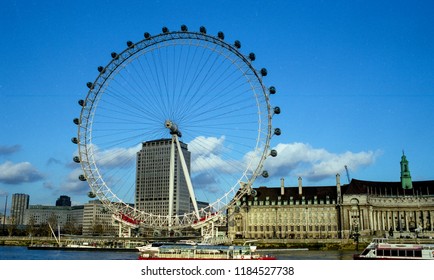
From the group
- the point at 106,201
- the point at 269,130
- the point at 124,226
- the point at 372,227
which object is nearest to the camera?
the point at 269,130

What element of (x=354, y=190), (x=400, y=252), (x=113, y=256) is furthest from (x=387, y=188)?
(x=400, y=252)

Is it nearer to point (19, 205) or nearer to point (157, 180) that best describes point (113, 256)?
point (157, 180)

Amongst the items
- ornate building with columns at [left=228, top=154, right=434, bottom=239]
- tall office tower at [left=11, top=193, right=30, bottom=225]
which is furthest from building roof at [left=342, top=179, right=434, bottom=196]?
tall office tower at [left=11, top=193, right=30, bottom=225]

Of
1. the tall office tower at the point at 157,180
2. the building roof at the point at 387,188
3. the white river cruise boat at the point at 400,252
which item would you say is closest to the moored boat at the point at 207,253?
the white river cruise boat at the point at 400,252

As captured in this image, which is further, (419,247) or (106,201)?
(106,201)
